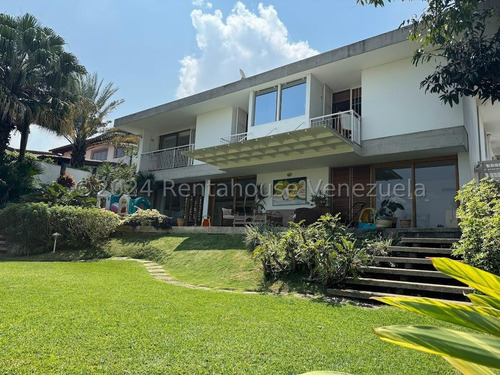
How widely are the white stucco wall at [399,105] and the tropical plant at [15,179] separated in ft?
51.2

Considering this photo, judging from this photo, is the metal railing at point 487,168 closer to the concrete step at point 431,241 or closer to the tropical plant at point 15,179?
the concrete step at point 431,241

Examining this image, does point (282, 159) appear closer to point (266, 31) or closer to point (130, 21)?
point (266, 31)

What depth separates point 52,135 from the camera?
18.2 meters

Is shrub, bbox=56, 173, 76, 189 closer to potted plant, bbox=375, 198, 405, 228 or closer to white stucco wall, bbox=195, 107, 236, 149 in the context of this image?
white stucco wall, bbox=195, 107, 236, 149

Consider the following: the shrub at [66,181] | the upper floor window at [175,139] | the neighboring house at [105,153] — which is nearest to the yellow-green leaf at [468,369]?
the upper floor window at [175,139]

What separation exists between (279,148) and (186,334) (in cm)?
823

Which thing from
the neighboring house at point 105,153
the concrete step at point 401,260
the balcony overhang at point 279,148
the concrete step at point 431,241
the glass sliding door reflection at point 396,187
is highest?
the neighboring house at point 105,153

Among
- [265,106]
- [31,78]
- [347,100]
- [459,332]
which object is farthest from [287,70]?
[31,78]

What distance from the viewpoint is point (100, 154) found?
35344 millimetres

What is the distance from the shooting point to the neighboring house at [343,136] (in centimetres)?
974

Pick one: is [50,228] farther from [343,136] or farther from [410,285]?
[410,285]

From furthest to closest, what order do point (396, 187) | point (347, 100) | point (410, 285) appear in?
1. point (347, 100)
2. point (396, 187)
3. point (410, 285)

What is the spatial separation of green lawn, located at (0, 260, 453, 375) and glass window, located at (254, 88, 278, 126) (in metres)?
8.21

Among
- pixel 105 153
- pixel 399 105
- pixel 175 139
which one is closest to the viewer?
pixel 399 105
